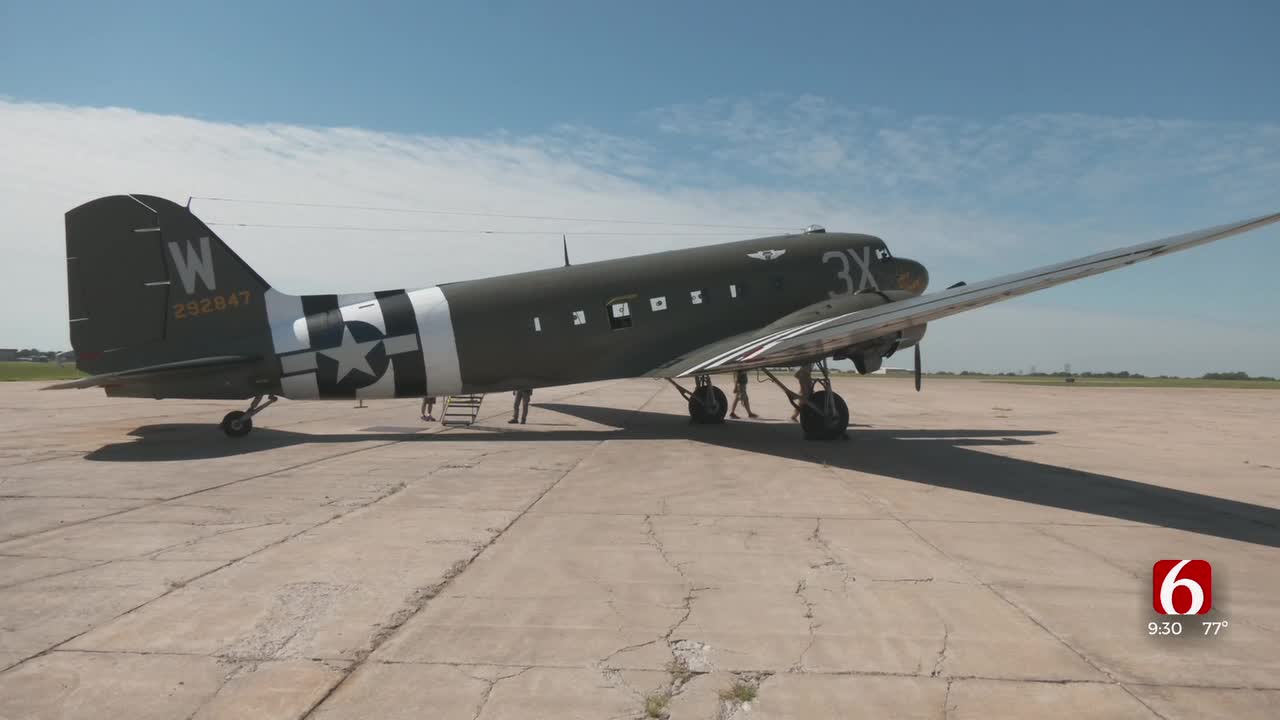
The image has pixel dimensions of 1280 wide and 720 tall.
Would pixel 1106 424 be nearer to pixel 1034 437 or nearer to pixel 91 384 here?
pixel 1034 437

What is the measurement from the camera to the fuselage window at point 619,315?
55.5ft

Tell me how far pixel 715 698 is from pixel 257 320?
585 inches

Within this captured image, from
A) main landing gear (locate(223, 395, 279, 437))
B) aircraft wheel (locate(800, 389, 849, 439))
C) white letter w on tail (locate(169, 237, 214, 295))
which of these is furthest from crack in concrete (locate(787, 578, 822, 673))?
white letter w on tail (locate(169, 237, 214, 295))

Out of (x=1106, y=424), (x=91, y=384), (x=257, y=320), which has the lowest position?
(x=1106, y=424)

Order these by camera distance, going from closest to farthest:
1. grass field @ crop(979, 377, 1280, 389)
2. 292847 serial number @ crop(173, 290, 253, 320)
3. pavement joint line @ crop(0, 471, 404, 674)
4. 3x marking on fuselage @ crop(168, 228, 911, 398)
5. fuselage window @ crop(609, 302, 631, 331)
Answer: pavement joint line @ crop(0, 471, 404, 674) → 292847 serial number @ crop(173, 290, 253, 320) → 3x marking on fuselage @ crop(168, 228, 911, 398) → fuselage window @ crop(609, 302, 631, 331) → grass field @ crop(979, 377, 1280, 389)

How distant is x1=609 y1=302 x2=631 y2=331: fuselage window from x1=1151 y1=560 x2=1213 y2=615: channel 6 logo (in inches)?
472

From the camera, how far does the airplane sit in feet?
47.6

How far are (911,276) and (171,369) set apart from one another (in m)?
18.3

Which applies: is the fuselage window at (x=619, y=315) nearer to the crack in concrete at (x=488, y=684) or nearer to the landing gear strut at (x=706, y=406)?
the landing gear strut at (x=706, y=406)

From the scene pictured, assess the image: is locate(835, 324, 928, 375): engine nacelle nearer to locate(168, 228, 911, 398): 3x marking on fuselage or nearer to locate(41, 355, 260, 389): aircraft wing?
locate(168, 228, 911, 398): 3x marking on fuselage

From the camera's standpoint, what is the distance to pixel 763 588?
574cm

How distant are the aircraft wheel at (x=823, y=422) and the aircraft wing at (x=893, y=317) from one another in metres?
1.57

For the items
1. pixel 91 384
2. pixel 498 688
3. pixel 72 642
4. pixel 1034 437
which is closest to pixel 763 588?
pixel 498 688

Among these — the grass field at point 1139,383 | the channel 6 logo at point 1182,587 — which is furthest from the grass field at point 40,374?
the grass field at point 1139,383
